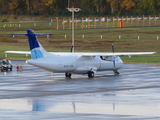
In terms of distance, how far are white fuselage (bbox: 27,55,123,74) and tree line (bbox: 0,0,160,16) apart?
102018 millimetres

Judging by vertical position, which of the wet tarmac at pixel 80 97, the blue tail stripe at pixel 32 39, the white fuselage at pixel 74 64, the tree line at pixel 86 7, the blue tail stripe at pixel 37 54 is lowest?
the wet tarmac at pixel 80 97

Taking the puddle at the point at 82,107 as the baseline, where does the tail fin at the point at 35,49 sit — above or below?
above

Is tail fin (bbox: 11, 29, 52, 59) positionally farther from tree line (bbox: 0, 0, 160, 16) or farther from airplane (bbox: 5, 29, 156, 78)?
tree line (bbox: 0, 0, 160, 16)

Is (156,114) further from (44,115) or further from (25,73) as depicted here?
(25,73)

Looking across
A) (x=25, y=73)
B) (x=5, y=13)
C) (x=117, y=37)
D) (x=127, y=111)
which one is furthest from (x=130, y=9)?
(x=127, y=111)

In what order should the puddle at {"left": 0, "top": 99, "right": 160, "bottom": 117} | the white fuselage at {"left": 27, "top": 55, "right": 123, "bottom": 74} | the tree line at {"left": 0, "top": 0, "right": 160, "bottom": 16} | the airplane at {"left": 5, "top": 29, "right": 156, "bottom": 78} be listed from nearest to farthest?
the puddle at {"left": 0, "top": 99, "right": 160, "bottom": 117}, the white fuselage at {"left": 27, "top": 55, "right": 123, "bottom": 74}, the airplane at {"left": 5, "top": 29, "right": 156, "bottom": 78}, the tree line at {"left": 0, "top": 0, "right": 160, "bottom": 16}

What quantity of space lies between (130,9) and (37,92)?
13581cm

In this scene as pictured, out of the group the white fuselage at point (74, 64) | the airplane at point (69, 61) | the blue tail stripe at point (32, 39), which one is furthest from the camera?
the blue tail stripe at point (32, 39)

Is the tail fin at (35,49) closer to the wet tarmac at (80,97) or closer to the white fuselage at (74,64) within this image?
the white fuselage at (74,64)

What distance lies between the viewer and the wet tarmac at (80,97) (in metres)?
26.4

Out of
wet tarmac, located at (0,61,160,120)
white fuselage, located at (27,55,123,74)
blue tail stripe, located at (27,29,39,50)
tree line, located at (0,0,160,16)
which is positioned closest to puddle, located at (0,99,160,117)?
wet tarmac, located at (0,61,160,120)

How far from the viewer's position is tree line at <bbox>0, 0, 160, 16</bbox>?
159 meters

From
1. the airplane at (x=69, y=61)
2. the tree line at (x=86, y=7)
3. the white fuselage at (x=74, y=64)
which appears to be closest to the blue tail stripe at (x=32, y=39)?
the airplane at (x=69, y=61)

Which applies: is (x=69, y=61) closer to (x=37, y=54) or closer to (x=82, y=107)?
(x=37, y=54)
